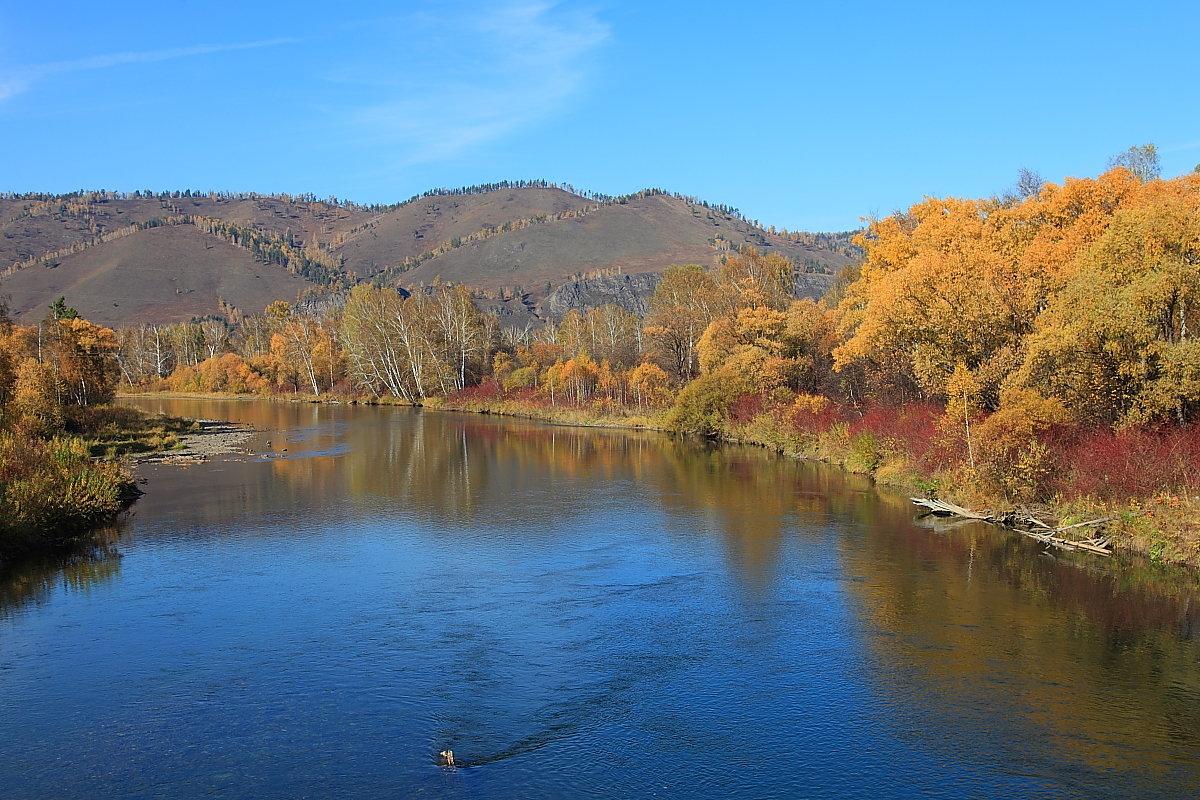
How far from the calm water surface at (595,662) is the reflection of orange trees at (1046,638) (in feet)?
0.22

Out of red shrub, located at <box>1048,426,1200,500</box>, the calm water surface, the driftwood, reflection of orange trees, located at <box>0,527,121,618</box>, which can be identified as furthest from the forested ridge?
reflection of orange trees, located at <box>0,527,121,618</box>

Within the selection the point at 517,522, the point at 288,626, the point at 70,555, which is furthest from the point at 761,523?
the point at 70,555

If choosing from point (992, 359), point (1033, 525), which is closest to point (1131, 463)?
point (1033, 525)

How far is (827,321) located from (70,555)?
37788 mm

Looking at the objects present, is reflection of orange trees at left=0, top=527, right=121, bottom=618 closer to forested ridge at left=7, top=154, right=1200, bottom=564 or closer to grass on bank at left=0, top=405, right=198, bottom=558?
grass on bank at left=0, top=405, right=198, bottom=558

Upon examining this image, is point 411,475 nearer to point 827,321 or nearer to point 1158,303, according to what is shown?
point 827,321

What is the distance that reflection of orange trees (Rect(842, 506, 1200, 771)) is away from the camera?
45.2 feet

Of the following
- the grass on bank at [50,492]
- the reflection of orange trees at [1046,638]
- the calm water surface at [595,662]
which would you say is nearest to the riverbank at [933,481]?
the reflection of orange trees at [1046,638]

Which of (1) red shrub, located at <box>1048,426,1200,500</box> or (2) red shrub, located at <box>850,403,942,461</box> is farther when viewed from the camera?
(2) red shrub, located at <box>850,403,942,461</box>

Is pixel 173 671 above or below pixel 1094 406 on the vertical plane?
below

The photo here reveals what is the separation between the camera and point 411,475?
131ft

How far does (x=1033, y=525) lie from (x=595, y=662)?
1547 centimetres

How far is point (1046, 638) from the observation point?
17.3 metres

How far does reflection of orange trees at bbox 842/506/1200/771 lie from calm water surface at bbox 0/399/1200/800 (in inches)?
2.6
